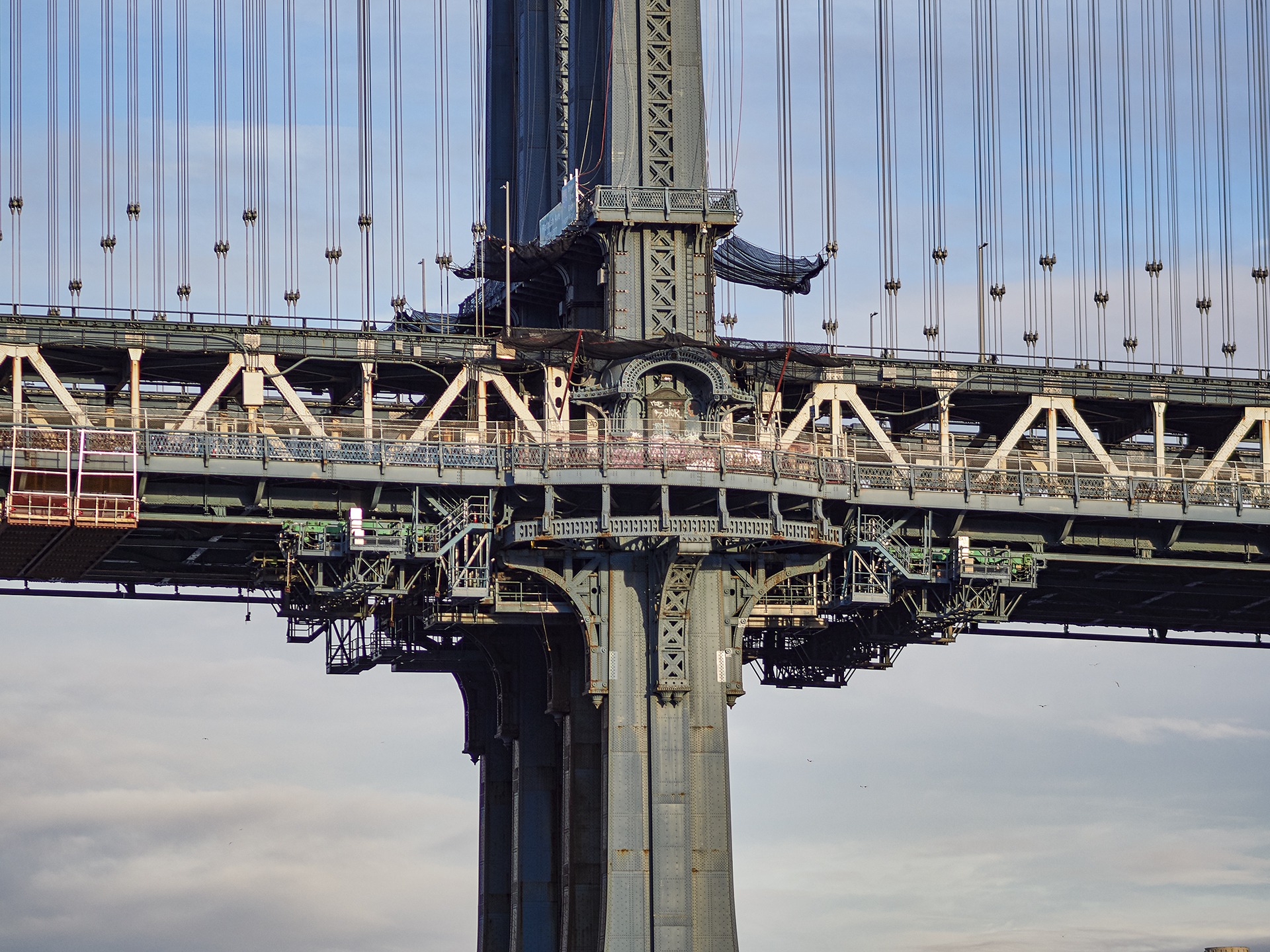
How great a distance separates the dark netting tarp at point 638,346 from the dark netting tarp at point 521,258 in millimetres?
5966

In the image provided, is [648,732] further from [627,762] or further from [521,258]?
[521,258]

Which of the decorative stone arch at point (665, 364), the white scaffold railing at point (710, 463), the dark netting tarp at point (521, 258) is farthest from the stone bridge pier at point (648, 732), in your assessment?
the dark netting tarp at point (521, 258)

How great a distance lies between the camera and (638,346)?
10156cm

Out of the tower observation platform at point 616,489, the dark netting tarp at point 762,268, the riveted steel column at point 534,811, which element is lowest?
the riveted steel column at point 534,811

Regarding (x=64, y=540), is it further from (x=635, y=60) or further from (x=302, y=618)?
(x=635, y=60)

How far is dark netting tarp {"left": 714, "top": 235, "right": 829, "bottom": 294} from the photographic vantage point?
113925 mm

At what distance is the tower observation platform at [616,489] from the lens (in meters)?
97.9

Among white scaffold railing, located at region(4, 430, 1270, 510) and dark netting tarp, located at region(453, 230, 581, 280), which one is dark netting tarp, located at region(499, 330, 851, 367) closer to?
white scaffold railing, located at region(4, 430, 1270, 510)

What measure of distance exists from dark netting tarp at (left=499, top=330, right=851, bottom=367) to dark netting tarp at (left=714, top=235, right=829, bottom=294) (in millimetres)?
7916

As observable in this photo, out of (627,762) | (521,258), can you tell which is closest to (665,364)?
(521,258)

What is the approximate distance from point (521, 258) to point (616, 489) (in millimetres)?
16970

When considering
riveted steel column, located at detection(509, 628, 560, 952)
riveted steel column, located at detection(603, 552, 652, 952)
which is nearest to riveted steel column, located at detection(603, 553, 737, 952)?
riveted steel column, located at detection(603, 552, 652, 952)

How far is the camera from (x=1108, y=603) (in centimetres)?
12006

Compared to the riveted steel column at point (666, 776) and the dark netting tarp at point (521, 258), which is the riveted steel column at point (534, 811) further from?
the dark netting tarp at point (521, 258)
